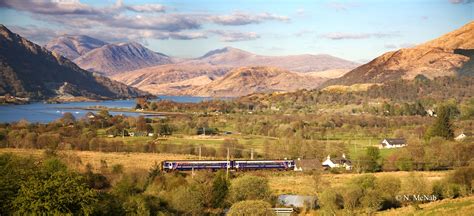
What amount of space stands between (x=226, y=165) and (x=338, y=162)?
14.4 m

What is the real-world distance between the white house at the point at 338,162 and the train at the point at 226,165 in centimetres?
488

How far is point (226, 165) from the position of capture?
58344 mm

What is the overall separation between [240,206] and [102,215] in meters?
6.64

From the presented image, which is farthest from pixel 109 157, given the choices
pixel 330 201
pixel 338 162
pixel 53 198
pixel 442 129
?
pixel 442 129

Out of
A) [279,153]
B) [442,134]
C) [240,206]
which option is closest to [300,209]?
[240,206]

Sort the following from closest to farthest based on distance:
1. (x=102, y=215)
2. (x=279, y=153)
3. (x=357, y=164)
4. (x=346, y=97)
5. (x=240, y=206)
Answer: (x=102, y=215), (x=240, y=206), (x=357, y=164), (x=279, y=153), (x=346, y=97)

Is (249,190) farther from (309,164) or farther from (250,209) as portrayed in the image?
(309,164)

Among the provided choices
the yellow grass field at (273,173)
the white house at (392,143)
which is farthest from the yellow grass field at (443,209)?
the white house at (392,143)

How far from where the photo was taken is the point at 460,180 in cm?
4244

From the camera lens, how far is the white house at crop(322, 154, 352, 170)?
62.0 meters

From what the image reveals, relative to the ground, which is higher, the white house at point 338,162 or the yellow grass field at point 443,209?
the yellow grass field at point 443,209

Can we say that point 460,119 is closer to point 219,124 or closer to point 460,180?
point 219,124

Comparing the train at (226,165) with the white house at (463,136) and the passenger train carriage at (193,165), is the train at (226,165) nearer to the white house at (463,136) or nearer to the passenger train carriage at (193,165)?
the passenger train carriage at (193,165)

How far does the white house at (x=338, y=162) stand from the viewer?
61969 millimetres
